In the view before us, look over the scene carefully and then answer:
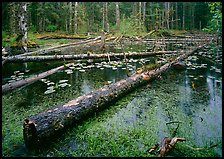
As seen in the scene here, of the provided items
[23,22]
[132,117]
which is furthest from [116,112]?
[23,22]

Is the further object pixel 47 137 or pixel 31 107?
pixel 31 107

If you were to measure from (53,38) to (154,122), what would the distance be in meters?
21.4

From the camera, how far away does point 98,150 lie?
10.3 feet

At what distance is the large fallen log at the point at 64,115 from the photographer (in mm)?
3157

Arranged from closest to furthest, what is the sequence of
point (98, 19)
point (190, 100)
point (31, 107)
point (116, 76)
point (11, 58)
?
point (31, 107)
point (190, 100)
point (116, 76)
point (11, 58)
point (98, 19)

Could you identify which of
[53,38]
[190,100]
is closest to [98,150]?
[190,100]

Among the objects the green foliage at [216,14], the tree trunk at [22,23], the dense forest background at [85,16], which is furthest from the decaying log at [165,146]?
the dense forest background at [85,16]

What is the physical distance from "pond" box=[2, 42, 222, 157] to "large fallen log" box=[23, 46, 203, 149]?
0.44 feet

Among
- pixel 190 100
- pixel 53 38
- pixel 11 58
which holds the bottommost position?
pixel 190 100

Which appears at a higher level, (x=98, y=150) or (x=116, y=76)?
(x=116, y=76)

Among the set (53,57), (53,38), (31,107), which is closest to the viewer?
(31,107)

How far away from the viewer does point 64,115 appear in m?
3.68

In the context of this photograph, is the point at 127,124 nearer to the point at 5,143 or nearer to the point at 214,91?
the point at 5,143

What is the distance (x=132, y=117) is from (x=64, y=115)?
1.38 meters
